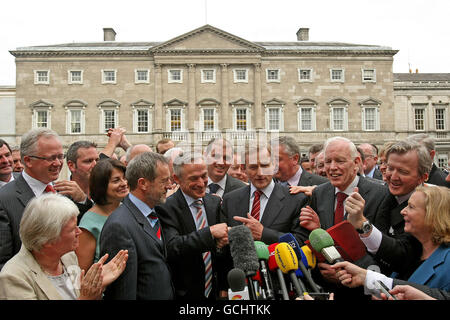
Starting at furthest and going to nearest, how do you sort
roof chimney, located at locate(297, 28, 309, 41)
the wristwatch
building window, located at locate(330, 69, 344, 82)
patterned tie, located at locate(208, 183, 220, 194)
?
roof chimney, located at locate(297, 28, 309, 41), building window, located at locate(330, 69, 344, 82), patterned tie, located at locate(208, 183, 220, 194), the wristwatch

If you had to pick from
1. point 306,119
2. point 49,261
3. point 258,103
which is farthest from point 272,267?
point 306,119

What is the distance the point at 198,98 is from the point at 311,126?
9973mm

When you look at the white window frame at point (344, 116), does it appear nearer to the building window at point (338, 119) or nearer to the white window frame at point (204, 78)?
the building window at point (338, 119)

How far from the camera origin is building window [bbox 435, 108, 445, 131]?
39719 mm

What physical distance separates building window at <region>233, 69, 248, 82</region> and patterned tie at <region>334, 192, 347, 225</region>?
33101 mm

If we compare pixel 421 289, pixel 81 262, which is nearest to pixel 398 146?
pixel 421 289

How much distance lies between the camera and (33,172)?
172 inches

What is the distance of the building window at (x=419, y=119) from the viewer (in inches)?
1547

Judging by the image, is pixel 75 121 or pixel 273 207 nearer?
pixel 273 207

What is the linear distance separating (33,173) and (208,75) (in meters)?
33.4

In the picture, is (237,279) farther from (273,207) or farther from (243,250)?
(273,207)

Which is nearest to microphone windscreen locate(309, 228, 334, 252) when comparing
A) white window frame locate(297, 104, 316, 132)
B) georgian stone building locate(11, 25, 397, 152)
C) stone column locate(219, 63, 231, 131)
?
georgian stone building locate(11, 25, 397, 152)

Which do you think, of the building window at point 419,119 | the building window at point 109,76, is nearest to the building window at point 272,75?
the building window at point 109,76

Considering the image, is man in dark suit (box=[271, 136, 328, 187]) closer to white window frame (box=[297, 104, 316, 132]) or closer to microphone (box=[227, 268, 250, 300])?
microphone (box=[227, 268, 250, 300])
